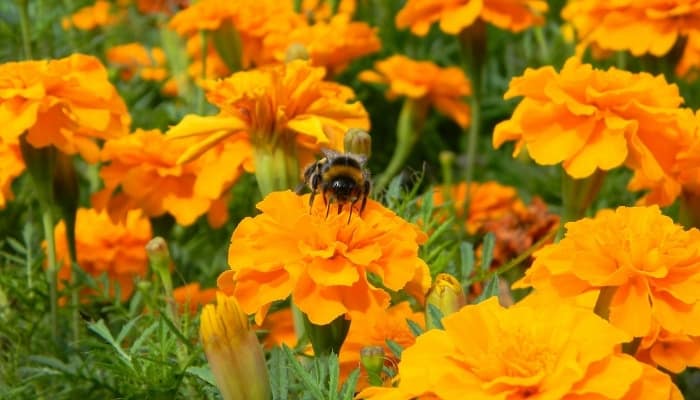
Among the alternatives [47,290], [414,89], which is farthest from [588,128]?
[414,89]

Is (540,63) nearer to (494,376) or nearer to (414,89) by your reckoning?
(414,89)

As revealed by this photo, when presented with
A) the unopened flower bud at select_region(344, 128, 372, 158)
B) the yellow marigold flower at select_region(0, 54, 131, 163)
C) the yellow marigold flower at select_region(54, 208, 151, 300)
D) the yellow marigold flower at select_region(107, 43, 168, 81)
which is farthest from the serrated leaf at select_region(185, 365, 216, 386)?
the yellow marigold flower at select_region(107, 43, 168, 81)

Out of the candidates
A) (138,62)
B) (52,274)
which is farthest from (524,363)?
(138,62)

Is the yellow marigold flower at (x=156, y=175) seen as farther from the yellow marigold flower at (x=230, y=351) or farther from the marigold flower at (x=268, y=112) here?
the yellow marigold flower at (x=230, y=351)

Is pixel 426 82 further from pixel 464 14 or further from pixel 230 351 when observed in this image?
pixel 230 351

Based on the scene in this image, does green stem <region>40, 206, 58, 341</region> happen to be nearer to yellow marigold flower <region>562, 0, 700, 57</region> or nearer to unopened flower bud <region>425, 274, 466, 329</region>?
unopened flower bud <region>425, 274, 466, 329</region>
